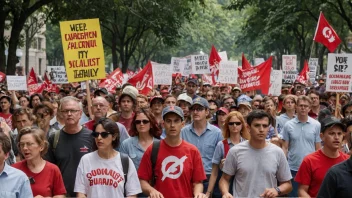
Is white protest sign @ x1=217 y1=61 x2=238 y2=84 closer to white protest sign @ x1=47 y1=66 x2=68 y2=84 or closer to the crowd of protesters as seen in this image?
white protest sign @ x1=47 y1=66 x2=68 y2=84

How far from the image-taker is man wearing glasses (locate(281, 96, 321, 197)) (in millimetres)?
9086

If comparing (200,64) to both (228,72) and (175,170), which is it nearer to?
(228,72)

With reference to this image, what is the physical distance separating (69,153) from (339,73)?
24.3 ft

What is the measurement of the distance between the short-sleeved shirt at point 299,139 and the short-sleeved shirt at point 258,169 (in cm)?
290

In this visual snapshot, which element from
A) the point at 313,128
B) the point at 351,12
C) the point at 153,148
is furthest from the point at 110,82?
the point at 351,12

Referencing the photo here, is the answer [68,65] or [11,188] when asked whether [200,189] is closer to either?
[11,188]

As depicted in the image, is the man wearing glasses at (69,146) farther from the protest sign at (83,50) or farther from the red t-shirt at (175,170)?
the protest sign at (83,50)

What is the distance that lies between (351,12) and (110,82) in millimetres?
16821

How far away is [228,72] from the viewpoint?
1916cm

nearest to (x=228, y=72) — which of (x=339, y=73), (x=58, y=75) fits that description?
(x=58, y=75)

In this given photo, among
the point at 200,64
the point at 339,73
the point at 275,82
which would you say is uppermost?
the point at 200,64

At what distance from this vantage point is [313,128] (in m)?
9.25

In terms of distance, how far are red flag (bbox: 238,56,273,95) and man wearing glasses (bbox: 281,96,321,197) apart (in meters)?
7.07

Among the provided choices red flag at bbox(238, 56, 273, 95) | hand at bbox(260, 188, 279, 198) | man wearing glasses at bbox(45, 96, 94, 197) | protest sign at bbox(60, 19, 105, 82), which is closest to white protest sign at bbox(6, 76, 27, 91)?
red flag at bbox(238, 56, 273, 95)
